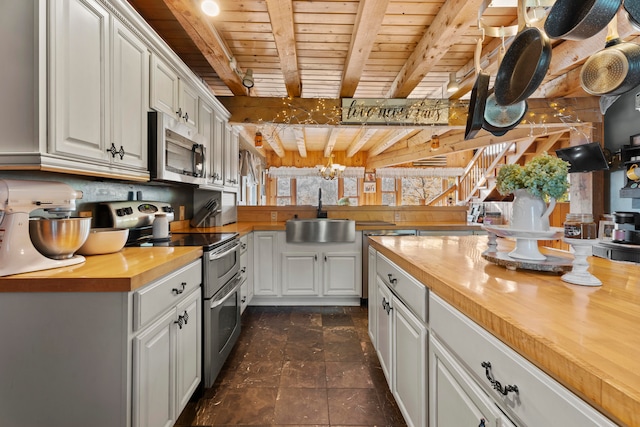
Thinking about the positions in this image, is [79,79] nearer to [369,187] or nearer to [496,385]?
[496,385]

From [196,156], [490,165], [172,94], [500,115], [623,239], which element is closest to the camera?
[500,115]

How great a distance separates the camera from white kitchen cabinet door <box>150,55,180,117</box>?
1750 mm

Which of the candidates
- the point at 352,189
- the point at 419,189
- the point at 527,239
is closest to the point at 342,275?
the point at 527,239

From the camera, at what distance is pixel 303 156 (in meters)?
7.67

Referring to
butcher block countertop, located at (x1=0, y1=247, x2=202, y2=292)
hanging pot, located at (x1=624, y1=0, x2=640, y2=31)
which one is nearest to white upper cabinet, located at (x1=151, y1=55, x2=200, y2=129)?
butcher block countertop, located at (x1=0, y1=247, x2=202, y2=292)

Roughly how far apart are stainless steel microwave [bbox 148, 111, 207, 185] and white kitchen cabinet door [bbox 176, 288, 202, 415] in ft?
2.59

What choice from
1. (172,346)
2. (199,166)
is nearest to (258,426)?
(172,346)

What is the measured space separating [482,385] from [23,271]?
1.52 metres

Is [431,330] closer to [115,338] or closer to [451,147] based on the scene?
[115,338]

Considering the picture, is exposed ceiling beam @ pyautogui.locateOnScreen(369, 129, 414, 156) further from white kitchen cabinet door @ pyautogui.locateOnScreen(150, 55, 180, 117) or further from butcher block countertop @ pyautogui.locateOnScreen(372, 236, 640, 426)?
butcher block countertop @ pyautogui.locateOnScreen(372, 236, 640, 426)

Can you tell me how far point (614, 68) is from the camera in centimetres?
147

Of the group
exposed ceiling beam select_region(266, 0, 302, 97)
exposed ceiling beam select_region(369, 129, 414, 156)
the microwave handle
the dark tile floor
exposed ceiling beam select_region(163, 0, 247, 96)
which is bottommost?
the dark tile floor

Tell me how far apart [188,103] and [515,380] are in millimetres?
2432

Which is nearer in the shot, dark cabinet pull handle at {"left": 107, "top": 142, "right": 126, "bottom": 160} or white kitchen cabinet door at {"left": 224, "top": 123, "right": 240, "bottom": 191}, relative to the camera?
dark cabinet pull handle at {"left": 107, "top": 142, "right": 126, "bottom": 160}
